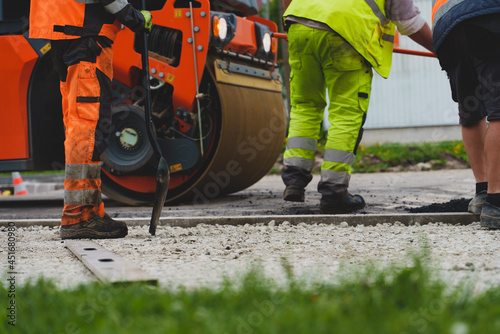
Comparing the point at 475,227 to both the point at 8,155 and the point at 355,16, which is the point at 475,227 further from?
the point at 8,155

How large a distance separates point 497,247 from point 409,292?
1.32m

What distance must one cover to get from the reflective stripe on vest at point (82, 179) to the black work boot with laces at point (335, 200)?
1.50 meters

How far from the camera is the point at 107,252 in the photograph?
269 centimetres

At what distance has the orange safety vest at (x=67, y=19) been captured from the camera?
3340 millimetres

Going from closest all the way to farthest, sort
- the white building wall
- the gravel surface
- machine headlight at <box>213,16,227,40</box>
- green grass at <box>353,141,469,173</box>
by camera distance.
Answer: the gravel surface, machine headlight at <box>213,16,227,40</box>, green grass at <box>353,141,469,173</box>, the white building wall

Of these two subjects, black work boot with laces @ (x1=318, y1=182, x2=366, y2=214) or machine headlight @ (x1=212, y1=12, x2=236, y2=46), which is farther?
machine headlight @ (x1=212, y1=12, x2=236, y2=46)

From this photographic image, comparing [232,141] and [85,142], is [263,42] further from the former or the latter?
→ [85,142]

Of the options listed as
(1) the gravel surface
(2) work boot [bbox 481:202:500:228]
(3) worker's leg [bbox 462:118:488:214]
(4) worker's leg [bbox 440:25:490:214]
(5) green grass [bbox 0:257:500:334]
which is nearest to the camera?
(5) green grass [bbox 0:257:500:334]

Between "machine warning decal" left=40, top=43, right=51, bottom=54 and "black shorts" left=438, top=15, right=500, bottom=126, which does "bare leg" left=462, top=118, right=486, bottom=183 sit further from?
"machine warning decal" left=40, top=43, right=51, bottom=54

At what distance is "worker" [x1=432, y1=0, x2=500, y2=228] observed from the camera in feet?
11.0

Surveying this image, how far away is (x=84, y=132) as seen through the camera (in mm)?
3301

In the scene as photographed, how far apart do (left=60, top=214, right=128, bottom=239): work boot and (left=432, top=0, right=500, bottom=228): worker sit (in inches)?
75.6

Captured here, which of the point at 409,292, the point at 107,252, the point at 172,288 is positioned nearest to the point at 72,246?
the point at 107,252

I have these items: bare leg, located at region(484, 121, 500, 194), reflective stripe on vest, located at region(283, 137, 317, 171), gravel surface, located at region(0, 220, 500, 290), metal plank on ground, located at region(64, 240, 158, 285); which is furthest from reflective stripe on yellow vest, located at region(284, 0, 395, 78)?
metal plank on ground, located at region(64, 240, 158, 285)
